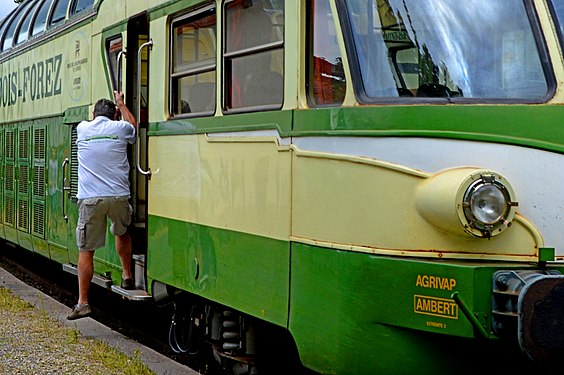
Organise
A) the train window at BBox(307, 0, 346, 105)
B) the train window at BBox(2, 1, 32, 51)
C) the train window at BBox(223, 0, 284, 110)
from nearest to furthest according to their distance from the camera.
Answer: the train window at BBox(307, 0, 346, 105), the train window at BBox(223, 0, 284, 110), the train window at BBox(2, 1, 32, 51)

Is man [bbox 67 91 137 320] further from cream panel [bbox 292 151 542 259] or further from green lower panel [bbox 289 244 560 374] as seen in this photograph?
green lower panel [bbox 289 244 560 374]

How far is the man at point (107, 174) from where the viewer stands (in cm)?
802

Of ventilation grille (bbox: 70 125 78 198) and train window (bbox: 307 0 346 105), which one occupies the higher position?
train window (bbox: 307 0 346 105)

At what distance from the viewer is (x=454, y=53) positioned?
16.2 feet

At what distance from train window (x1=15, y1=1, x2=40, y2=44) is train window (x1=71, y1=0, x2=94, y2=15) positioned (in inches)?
89.1

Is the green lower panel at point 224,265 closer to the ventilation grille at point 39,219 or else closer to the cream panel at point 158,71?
the cream panel at point 158,71

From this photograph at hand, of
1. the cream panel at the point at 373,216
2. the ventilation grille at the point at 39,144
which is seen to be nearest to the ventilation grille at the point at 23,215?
the ventilation grille at the point at 39,144

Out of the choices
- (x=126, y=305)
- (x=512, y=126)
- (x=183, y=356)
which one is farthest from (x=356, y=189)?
(x=126, y=305)

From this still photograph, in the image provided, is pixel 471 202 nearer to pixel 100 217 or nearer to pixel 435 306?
pixel 435 306

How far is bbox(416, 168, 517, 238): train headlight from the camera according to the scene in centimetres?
455

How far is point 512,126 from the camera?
475 cm

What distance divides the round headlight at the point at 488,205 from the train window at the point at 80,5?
5.64 metres

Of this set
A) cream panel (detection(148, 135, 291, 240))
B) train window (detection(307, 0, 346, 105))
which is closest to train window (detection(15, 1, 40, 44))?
cream panel (detection(148, 135, 291, 240))

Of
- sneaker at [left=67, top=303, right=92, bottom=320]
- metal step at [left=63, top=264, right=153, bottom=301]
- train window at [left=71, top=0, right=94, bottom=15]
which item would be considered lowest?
sneaker at [left=67, top=303, right=92, bottom=320]
